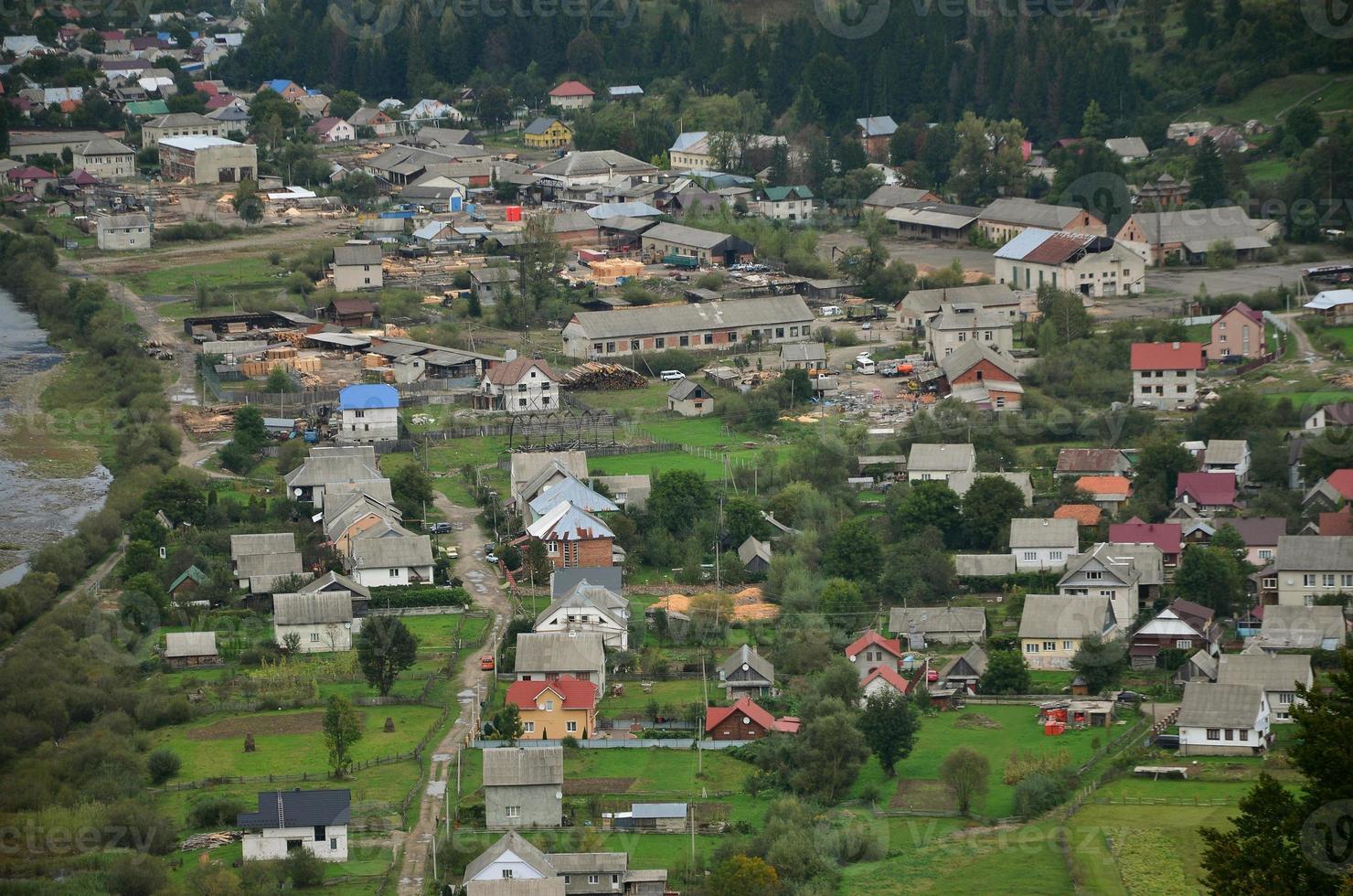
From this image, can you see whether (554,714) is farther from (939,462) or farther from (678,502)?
(939,462)

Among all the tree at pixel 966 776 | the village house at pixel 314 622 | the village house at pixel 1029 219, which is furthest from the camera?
the village house at pixel 1029 219

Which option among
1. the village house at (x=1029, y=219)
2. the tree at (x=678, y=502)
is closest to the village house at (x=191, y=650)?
the tree at (x=678, y=502)

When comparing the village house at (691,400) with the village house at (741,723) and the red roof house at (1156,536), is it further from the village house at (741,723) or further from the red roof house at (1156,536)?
the village house at (741,723)

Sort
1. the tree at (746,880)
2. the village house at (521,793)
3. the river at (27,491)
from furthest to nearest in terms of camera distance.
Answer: the river at (27,491)
the village house at (521,793)
the tree at (746,880)

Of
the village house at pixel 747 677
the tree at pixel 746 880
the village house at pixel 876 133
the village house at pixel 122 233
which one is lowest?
the village house at pixel 747 677

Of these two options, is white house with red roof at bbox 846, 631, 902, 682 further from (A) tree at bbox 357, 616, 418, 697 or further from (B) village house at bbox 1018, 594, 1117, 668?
(A) tree at bbox 357, 616, 418, 697

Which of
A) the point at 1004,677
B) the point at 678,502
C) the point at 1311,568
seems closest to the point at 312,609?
the point at 678,502

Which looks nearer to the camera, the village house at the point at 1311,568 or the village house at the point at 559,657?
the village house at the point at 559,657
